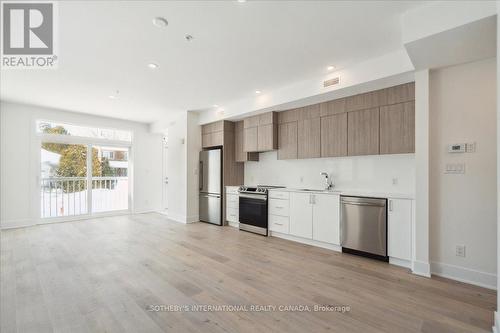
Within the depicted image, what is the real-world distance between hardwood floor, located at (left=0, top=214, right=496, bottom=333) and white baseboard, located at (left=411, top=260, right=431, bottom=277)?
0.13 m

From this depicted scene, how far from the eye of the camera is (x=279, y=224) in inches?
180

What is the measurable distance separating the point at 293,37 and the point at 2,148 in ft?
20.9

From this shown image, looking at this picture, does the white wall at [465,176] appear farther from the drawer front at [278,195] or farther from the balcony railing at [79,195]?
the balcony railing at [79,195]

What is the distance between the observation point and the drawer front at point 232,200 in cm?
541

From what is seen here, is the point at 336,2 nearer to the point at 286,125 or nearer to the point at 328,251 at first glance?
the point at 286,125

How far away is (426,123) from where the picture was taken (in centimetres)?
292

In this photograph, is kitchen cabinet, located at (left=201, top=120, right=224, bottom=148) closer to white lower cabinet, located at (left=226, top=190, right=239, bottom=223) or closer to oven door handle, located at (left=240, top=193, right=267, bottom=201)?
white lower cabinet, located at (left=226, top=190, right=239, bottom=223)

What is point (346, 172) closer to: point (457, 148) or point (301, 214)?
point (301, 214)

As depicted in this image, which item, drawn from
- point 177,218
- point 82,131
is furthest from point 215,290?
point 82,131

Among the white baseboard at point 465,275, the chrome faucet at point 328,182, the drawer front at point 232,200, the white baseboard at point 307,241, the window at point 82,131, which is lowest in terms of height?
the white baseboard at point 307,241

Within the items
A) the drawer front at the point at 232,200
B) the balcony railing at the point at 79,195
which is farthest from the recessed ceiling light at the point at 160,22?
the balcony railing at the point at 79,195

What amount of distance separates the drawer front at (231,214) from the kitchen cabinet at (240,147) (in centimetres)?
117

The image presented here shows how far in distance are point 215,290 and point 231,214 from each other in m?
3.02

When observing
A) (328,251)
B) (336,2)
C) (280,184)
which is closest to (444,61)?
(336,2)
